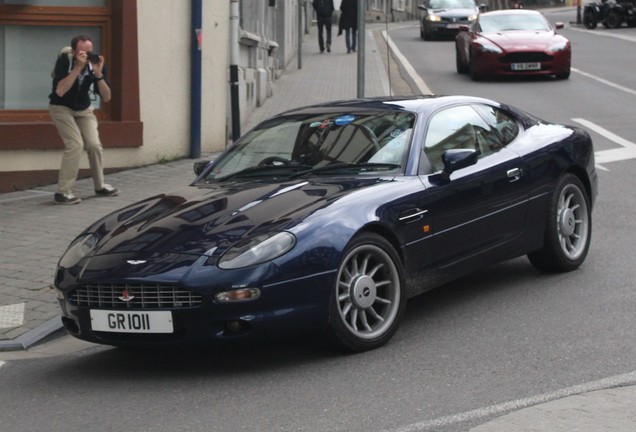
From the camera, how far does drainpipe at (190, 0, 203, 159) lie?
14.9 m

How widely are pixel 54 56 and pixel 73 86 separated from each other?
6.38 ft

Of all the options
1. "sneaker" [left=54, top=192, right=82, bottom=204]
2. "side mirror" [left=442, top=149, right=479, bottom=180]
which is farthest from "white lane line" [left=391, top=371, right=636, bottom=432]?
"sneaker" [left=54, top=192, right=82, bottom=204]

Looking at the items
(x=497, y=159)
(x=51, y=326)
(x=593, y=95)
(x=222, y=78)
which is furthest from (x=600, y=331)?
(x=593, y=95)

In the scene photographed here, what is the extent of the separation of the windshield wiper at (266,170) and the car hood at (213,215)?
207mm

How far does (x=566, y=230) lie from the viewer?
28.4ft

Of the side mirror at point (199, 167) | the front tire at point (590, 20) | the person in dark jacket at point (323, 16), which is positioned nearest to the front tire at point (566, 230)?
the side mirror at point (199, 167)

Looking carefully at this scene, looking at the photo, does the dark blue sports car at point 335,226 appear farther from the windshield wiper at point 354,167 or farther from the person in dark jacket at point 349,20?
the person in dark jacket at point 349,20

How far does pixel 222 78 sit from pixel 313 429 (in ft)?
34.8

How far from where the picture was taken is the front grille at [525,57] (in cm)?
2409

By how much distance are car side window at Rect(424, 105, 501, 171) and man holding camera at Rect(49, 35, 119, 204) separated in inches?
191

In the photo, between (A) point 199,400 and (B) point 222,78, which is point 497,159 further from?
(B) point 222,78

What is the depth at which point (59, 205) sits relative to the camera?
12078mm

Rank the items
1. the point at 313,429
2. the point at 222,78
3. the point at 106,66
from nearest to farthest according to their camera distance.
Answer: the point at 313,429 → the point at 106,66 → the point at 222,78

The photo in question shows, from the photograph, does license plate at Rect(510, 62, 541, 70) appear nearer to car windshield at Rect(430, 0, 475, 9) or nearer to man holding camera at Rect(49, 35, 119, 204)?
man holding camera at Rect(49, 35, 119, 204)
